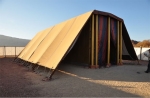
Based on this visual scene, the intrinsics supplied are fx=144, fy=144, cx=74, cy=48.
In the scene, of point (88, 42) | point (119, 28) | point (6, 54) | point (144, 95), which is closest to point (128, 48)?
point (119, 28)

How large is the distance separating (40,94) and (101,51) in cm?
609

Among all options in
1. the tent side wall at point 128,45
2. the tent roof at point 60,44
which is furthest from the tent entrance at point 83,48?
the tent side wall at point 128,45

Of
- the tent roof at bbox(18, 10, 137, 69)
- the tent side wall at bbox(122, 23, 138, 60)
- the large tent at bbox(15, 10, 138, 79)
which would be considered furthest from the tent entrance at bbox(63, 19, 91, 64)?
the tent side wall at bbox(122, 23, 138, 60)

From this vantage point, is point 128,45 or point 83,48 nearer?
point 83,48

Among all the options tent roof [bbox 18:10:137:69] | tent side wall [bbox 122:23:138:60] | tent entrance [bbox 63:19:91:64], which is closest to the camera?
tent roof [bbox 18:10:137:69]

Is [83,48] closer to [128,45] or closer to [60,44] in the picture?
[60,44]

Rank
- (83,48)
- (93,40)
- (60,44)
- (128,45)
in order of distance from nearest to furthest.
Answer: (60,44), (93,40), (83,48), (128,45)

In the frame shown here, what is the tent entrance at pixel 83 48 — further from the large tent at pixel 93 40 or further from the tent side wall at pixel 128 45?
the tent side wall at pixel 128 45

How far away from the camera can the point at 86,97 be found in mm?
4074

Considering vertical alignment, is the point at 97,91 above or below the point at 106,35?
below

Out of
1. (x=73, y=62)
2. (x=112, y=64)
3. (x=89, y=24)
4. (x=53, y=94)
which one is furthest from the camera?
(x=73, y=62)

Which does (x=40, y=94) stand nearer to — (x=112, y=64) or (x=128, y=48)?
(x=112, y=64)

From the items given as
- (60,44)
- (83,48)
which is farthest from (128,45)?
(60,44)

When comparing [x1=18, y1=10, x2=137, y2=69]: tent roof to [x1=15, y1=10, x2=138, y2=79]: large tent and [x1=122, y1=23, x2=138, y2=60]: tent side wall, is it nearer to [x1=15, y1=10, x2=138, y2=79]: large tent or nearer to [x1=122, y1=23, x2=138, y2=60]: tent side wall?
[x1=15, y1=10, x2=138, y2=79]: large tent
